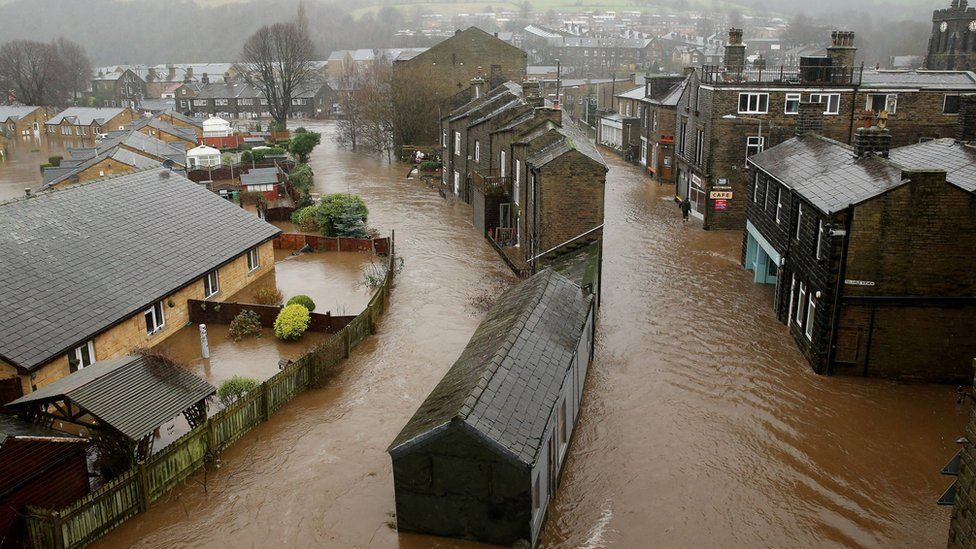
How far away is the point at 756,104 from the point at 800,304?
1619cm

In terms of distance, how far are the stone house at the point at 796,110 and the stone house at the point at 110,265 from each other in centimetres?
2108

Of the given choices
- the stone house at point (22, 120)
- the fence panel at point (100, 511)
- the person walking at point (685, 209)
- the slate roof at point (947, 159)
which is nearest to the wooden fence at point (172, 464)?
the fence panel at point (100, 511)

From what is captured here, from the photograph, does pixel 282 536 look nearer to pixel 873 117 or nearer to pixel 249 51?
pixel 873 117

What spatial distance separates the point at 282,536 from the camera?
509 inches

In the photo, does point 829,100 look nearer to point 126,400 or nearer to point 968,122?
point 968,122

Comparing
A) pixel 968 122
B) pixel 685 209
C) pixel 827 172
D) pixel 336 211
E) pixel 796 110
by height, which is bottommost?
pixel 685 209

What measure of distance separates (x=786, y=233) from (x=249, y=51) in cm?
9281

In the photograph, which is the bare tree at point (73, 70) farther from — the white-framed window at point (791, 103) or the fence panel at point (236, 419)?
the fence panel at point (236, 419)

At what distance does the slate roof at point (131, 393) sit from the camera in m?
13.6

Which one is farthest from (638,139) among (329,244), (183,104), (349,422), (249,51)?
(183,104)

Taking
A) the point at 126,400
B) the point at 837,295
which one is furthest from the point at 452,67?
the point at 126,400

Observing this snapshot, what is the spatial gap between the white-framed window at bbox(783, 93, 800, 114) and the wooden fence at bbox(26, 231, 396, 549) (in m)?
24.5

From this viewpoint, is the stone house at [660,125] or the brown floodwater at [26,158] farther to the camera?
the brown floodwater at [26,158]

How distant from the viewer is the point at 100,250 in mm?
22688
